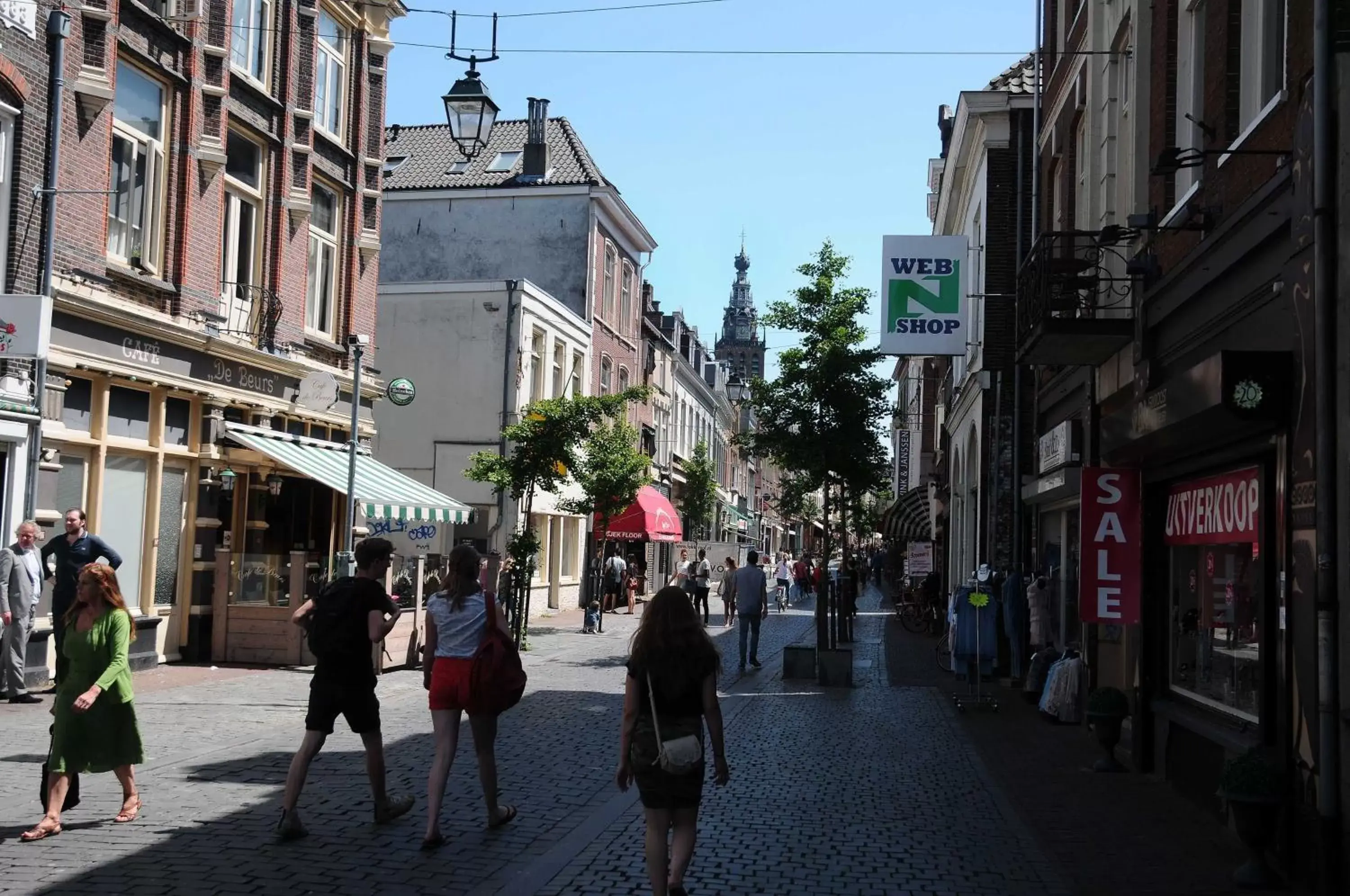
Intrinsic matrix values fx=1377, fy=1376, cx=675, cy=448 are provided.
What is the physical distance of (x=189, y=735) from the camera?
36.3 feet

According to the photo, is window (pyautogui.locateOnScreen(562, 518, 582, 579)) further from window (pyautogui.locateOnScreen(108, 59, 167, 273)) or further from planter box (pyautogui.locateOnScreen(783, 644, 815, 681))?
window (pyautogui.locateOnScreen(108, 59, 167, 273))

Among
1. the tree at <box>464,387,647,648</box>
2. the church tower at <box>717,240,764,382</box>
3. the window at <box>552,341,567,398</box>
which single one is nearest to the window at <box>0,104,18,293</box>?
the tree at <box>464,387,647,648</box>

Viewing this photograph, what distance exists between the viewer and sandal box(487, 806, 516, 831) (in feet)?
25.7

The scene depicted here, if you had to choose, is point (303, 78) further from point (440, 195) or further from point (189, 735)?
point (440, 195)

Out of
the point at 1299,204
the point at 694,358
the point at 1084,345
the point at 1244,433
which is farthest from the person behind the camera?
the point at 694,358

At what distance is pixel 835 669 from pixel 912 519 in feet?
65.3

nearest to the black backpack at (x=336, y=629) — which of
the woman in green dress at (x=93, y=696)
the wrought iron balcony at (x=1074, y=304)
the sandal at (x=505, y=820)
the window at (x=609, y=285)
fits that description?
the woman in green dress at (x=93, y=696)

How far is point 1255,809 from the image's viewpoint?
22.9 feet

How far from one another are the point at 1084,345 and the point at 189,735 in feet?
26.8

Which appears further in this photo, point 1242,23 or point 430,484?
point 430,484

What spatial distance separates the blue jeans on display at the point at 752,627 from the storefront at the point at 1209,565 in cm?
757

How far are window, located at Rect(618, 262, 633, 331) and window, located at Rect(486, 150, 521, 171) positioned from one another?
4.72m

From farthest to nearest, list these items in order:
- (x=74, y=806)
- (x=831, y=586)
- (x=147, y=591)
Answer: (x=831, y=586) < (x=147, y=591) < (x=74, y=806)

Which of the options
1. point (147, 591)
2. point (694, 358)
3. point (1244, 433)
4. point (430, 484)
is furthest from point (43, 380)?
point (694, 358)
